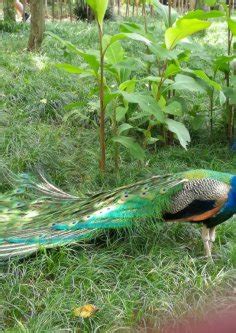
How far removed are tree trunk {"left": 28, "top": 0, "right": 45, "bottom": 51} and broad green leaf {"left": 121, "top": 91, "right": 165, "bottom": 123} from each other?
3.85 metres

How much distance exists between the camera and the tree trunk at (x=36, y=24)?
6.87 metres

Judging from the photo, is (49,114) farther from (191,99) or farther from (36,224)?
(36,224)

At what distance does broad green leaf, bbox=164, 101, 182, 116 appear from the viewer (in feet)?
12.3

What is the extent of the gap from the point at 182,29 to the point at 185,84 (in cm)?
44

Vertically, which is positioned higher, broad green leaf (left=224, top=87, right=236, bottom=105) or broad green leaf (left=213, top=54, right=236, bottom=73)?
broad green leaf (left=213, top=54, right=236, bottom=73)

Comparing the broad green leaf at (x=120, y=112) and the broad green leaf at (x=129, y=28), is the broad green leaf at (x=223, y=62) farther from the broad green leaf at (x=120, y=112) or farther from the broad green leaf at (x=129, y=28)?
the broad green leaf at (x=120, y=112)

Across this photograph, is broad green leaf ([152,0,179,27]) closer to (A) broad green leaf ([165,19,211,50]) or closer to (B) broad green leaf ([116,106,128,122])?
(A) broad green leaf ([165,19,211,50])

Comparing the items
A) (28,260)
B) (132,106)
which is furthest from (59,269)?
(132,106)

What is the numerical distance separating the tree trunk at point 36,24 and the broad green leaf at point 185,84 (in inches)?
142

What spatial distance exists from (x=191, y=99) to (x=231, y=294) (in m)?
3.16

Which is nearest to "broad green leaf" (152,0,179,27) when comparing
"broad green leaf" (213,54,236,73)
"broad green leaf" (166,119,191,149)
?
"broad green leaf" (213,54,236,73)

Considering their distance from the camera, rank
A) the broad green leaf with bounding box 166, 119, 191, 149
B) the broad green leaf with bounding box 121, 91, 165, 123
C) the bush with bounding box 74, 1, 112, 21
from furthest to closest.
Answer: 1. the bush with bounding box 74, 1, 112, 21
2. the broad green leaf with bounding box 166, 119, 191, 149
3. the broad green leaf with bounding box 121, 91, 165, 123

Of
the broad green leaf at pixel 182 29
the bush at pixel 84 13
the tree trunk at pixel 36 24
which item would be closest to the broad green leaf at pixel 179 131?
the broad green leaf at pixel 182 29

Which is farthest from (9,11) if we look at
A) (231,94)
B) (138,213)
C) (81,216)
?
(138,213)
